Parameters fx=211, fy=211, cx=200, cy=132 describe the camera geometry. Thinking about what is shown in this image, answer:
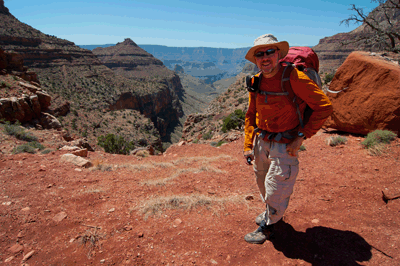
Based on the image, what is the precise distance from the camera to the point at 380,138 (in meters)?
5.54

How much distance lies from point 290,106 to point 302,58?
0.57 m

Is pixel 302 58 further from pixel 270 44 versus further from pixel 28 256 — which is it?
pixel 28 256

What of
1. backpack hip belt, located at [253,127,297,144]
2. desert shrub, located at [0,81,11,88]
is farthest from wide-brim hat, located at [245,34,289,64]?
desert shrub, located at [0,81,11,88]

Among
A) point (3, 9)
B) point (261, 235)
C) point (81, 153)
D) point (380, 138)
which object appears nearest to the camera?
point (261, 235)

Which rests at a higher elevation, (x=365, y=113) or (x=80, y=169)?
(x=365, y=113)

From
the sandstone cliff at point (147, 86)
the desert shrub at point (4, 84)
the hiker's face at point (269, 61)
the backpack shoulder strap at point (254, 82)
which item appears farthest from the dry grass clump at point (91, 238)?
the sandstone cliff at point (147, 86)

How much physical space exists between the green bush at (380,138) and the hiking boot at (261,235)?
4.55 metres

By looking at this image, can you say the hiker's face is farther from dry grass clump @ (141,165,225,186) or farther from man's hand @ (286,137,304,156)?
dry grass clump @ (141,165,225,186)

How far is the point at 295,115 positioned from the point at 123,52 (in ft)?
401

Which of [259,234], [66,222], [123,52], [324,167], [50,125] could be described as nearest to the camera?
[259,234]

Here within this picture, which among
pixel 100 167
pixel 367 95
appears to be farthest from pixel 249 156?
pixel 367 95

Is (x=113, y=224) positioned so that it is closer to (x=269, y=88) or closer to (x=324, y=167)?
(x=269, y=88)

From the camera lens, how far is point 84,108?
3534 cm

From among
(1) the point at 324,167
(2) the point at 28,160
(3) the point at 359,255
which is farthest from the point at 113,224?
(1) the point at 324,167
